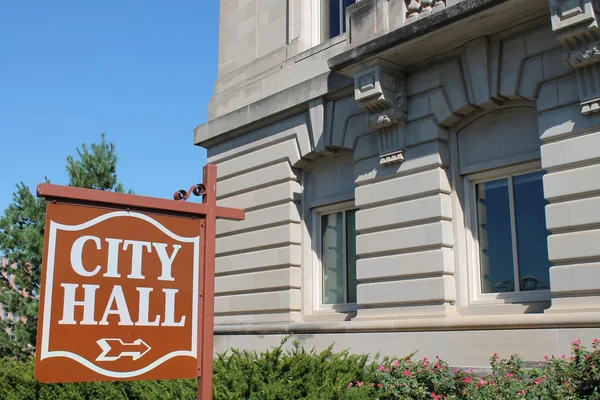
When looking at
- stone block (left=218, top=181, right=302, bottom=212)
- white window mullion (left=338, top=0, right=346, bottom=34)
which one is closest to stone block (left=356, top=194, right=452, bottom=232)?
stone block (left=218, top=181, right=302, bottom=212)

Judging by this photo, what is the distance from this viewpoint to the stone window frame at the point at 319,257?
15031 mm

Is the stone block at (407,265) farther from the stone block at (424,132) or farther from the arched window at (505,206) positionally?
the stone block at (424,132)

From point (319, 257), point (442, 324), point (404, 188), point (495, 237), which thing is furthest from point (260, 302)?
point (495, 237)

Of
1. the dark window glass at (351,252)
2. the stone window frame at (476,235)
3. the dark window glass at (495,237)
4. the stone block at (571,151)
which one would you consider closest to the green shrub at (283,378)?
the stone window frame at (476,235)

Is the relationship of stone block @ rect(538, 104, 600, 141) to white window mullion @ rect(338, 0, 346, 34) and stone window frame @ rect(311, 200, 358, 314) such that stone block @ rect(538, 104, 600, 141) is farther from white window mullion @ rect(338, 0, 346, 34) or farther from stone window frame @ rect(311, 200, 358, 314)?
white window mullion @ rect(338, 0, 346, 34)

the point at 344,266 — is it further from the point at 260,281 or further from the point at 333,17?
the point at 333,17

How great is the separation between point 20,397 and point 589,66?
33.0 ft

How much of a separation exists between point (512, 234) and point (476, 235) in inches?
28.8

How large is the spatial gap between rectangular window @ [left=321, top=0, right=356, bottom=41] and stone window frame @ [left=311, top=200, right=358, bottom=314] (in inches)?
171

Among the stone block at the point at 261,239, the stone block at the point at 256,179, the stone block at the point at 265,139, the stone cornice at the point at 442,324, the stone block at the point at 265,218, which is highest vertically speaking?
the stone block at the point at 265,139

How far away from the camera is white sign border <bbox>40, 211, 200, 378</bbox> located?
5114mm

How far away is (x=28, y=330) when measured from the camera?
21.3 m

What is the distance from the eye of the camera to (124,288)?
545 centimetres

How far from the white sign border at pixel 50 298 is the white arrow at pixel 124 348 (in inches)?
4.0
